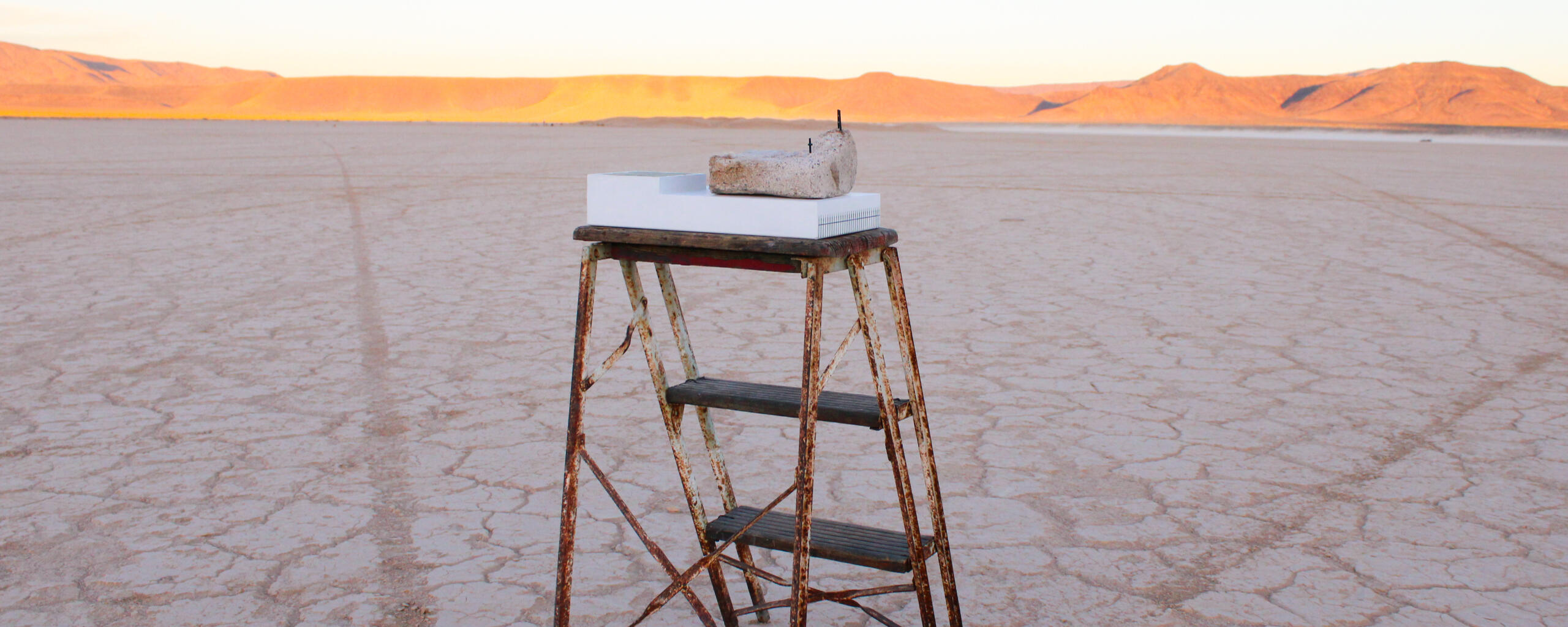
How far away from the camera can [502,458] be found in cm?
372

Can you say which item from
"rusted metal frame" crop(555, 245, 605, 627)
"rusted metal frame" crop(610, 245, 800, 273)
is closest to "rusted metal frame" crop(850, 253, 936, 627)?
"rusted metal frame" crop(610, 245, 800, 273)

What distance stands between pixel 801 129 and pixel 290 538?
41.0 metres

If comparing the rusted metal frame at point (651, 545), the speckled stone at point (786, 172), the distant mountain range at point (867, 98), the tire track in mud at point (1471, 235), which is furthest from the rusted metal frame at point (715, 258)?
the distant mountain range at point (867, 98)

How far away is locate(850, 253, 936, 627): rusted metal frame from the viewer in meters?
2.11

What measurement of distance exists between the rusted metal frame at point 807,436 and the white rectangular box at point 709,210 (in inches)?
3.0

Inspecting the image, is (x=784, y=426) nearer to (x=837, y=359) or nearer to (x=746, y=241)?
(x=837, y=359)

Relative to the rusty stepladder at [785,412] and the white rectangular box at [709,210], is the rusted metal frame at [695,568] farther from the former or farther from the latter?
the white rectangular box at [709,210]

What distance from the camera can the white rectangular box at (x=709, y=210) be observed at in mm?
1981

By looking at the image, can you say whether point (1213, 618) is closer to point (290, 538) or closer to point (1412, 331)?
point (290, 538)

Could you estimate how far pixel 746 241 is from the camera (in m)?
1.98

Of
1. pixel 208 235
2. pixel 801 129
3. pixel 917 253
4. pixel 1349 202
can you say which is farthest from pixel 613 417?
pixel 801 129

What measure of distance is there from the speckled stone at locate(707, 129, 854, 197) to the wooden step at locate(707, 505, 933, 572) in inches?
25.6

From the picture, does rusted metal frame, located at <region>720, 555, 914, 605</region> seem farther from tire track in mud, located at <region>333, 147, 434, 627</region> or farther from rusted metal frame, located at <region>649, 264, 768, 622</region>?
tire track in mud, located at <region>333, 147, 434, 627</region>

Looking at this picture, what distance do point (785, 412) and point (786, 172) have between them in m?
0.45
